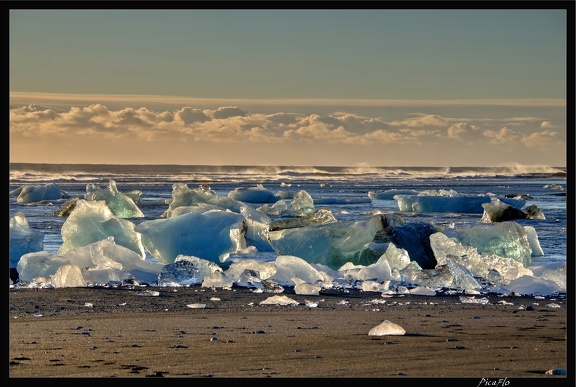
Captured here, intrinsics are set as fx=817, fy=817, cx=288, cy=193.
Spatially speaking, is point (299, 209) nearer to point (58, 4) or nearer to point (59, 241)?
point (59, 241)

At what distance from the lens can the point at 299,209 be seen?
685 inches

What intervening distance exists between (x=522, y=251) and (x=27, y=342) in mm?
5864

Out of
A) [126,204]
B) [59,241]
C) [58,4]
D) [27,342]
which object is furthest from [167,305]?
[126,204]

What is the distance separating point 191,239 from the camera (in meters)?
A: 8.88

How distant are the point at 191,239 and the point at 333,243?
1.54 metres

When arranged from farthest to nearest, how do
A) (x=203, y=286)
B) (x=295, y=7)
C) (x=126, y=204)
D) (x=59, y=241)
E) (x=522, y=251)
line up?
(x=126, y=204) < (x=59, y=241) < (x=522, y=251) < (x=203, y=286) < (x=295, y=7)

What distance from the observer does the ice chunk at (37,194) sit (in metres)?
23.9

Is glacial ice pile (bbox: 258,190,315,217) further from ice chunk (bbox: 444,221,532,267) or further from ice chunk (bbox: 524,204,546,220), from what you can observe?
ice chunk (bbox: 444,221,532,267)

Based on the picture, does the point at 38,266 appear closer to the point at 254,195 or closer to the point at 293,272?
the point at 293,272

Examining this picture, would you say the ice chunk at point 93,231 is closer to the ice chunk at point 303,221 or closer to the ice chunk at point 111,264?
the ice chunk at point 111,264

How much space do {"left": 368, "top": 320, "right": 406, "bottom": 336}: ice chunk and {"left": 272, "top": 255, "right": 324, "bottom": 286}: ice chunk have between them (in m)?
2.45

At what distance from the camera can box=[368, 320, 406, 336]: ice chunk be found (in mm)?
4699

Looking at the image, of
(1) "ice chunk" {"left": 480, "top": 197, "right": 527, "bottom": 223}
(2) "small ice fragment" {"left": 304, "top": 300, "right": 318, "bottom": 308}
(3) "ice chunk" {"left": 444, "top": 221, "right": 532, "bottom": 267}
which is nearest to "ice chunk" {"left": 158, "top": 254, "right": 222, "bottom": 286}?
(2) "small ice fragment" {"left": 304, "top": 300, "right": 318, "bottom": 308}

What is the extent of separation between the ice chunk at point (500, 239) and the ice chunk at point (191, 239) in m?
2.51
